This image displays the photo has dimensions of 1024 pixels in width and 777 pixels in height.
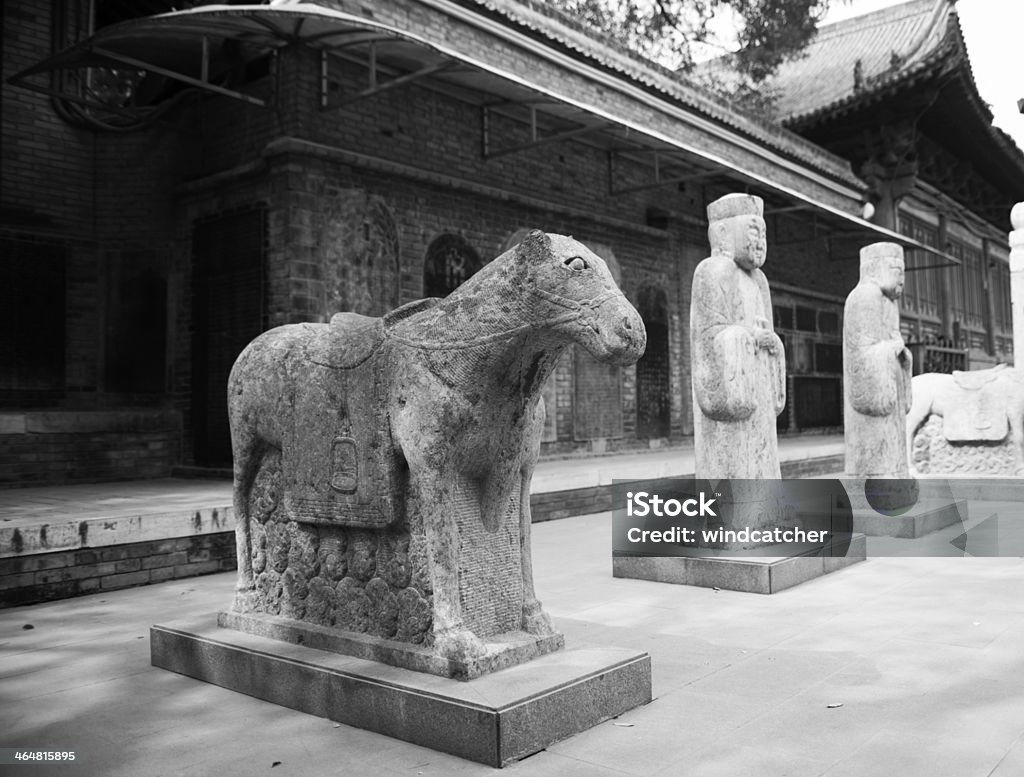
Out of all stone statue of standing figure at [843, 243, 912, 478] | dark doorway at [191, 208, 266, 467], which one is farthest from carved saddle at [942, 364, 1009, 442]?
dark doorway at [191, 208, 266, 467]

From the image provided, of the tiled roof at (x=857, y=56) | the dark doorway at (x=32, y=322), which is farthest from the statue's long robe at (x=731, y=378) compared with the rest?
the tiled roof at (x=857, y=56)

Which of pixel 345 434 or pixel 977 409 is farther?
pixel 977 409

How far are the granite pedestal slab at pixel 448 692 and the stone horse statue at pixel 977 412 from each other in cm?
735

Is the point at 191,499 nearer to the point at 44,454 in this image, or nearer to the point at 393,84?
the point at 44,454

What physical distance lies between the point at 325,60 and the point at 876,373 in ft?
19.5

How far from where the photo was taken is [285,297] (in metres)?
8.80

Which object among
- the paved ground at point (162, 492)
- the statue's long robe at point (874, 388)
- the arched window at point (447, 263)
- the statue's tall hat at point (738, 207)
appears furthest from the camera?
the arched window at point (447, 263)

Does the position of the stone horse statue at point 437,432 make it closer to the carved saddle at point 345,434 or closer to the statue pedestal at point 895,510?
the carved saddle at point 345,434

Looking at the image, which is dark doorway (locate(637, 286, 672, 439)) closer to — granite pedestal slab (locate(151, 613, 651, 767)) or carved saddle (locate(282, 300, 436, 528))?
carved saddle (locate(282, 300, 436, 528))

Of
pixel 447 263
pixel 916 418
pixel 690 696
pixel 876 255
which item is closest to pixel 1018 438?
pixel 916 418

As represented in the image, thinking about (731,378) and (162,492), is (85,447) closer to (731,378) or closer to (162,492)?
(162,492)

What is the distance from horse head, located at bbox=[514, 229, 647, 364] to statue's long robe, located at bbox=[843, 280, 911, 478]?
5088 millimetres

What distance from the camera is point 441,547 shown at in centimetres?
329

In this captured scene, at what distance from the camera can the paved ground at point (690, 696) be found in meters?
2.90
